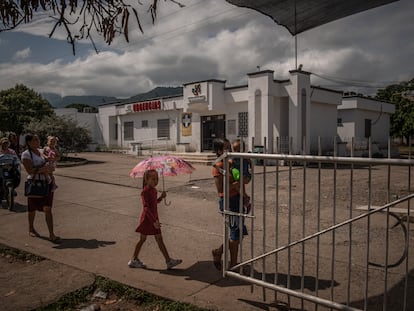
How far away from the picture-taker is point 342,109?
1129 inches

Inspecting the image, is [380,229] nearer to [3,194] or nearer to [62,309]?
[62,309]

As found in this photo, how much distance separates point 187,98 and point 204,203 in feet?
56.0

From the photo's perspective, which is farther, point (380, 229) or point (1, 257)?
point (380, 229)

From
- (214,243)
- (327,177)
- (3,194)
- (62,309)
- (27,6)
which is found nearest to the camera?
(27,6)

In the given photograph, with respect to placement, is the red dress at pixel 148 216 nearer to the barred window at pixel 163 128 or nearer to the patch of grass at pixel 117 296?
the patch of grass at pixel 117 296

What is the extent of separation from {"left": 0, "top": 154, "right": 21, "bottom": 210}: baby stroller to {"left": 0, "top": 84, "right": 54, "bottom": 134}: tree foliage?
27.9m

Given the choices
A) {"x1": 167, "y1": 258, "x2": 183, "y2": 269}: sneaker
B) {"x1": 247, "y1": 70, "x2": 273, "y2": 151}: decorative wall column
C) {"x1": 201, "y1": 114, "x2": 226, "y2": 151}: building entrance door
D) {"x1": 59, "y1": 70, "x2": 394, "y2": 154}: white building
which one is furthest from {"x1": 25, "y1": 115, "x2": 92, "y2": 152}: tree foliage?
{"x1": 167, "y1": 258, "x2": 183, "y2": 269}: sneaker

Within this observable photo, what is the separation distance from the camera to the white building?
21.3 m

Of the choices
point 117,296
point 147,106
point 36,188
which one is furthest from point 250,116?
point 117,296

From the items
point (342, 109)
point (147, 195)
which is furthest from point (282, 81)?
point (147, 195)

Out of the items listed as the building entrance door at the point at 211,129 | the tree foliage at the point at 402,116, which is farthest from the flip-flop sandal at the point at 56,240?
the tree foliage at the point at 402,116


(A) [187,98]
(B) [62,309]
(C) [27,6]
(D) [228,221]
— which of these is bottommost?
(B) [62,309]

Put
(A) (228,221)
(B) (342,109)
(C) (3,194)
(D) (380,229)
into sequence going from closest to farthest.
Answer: (A) (228,221) < (D) (380,229) < (C) (3,194) < (B) (342,109)

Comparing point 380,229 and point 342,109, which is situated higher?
point 342,109
